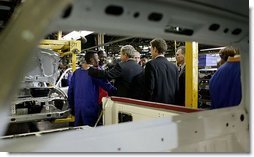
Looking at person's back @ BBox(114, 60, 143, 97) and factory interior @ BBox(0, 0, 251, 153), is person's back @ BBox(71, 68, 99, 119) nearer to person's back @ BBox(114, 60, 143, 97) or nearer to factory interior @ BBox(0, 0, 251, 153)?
person's back @ BBox(114, 60, 143, 97)

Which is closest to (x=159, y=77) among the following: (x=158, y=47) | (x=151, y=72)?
(x=151, y=72)

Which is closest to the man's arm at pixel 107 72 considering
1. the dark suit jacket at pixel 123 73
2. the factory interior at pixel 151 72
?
the dark suit jacket at pixel 123 73

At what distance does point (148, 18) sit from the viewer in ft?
3.80

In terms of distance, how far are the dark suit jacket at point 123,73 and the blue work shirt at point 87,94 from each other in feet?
0.79

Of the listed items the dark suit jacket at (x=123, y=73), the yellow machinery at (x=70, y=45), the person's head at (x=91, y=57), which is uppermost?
the yellow machinery at (x=70, y=45)

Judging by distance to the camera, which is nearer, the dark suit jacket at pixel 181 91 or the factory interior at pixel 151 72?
the factory interior at pixel 151 72

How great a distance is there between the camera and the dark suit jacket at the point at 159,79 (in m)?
3.67

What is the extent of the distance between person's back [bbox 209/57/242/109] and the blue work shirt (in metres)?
1.92

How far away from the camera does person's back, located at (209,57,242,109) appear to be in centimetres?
280

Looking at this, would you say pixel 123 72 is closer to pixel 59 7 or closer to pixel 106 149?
pixel 106 149

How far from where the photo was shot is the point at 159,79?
3678 mm

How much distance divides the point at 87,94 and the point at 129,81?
2.40ft

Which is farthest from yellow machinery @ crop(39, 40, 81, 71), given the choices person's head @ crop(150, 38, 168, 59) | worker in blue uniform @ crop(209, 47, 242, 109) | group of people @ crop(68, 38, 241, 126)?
worker in blue uniform @ crop(209, 47, 242, 109)

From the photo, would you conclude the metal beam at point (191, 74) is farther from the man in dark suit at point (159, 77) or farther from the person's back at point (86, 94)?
the person's back at point (86, 94)
